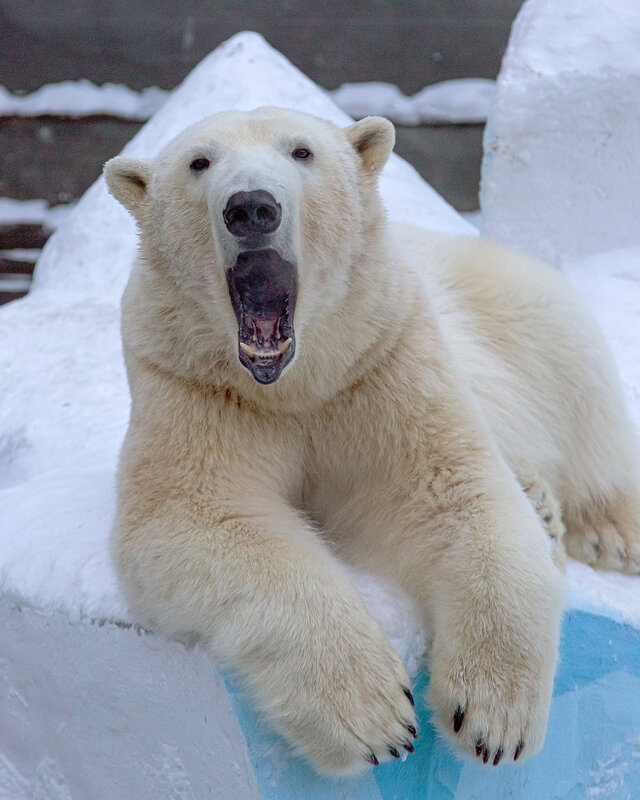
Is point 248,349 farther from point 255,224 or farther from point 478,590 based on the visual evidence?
point 478,590

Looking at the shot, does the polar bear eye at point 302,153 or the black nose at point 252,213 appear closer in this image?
the black nose at point 252,213

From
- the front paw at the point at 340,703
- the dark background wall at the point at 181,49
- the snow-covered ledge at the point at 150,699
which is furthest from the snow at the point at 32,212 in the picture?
the front paw at the point at 340,703

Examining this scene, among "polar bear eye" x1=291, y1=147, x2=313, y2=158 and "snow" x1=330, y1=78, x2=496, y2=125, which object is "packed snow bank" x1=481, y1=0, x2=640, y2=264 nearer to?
"snow" x1=330, y1=78, x2=496, y2=125

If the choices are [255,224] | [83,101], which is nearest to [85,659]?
[255,224]

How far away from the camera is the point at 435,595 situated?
73.7 inches

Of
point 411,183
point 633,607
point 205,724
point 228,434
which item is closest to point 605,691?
point 633,607

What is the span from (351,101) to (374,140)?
4620 mm

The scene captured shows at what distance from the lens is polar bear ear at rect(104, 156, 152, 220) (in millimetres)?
2055

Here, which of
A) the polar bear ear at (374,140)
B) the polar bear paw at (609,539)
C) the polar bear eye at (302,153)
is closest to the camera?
the polar bear eye at (302,153)

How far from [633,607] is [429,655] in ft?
2.04

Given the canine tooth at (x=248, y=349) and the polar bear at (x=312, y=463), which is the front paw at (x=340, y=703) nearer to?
the polar bear at (x=312, y=463)

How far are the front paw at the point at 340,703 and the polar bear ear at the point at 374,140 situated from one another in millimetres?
1101

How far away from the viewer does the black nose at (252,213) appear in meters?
1.64

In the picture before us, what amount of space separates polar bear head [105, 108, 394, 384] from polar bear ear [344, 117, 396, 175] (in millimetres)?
68
